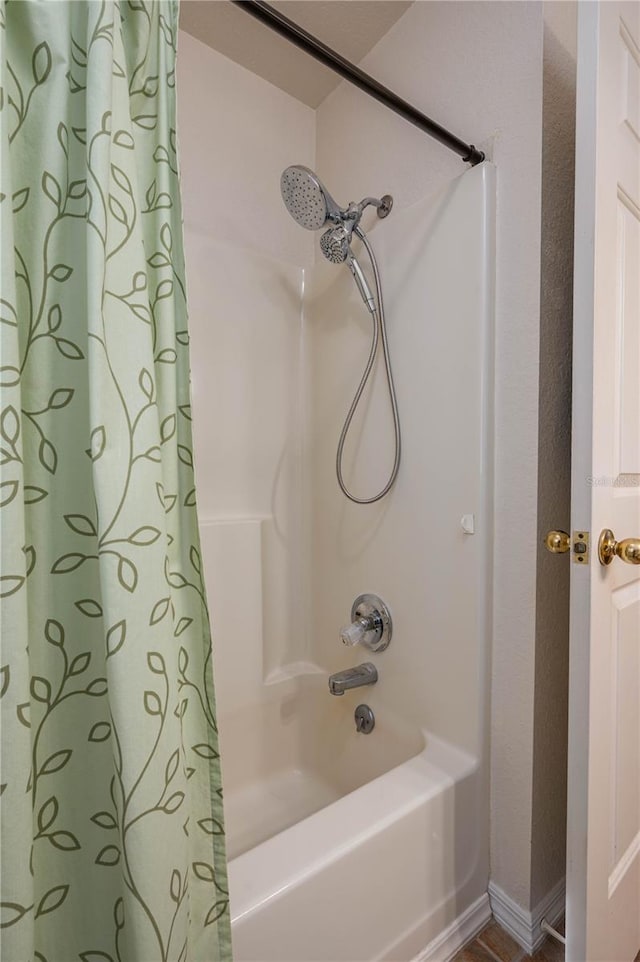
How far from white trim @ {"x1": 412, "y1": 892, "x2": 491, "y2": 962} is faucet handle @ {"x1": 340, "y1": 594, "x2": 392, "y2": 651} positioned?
60cm

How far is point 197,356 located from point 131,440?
0.93 meters

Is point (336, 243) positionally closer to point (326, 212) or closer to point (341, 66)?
point (326, 212)

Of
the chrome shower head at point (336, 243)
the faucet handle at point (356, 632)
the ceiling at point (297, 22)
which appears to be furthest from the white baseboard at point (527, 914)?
the ceiling at point (297, 22)

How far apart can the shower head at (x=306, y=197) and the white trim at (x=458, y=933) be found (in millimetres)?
1670

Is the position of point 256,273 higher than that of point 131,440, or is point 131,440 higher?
point 256,273

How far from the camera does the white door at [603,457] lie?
814mm

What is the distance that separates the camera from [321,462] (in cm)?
166

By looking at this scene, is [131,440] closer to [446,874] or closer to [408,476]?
[408,476]

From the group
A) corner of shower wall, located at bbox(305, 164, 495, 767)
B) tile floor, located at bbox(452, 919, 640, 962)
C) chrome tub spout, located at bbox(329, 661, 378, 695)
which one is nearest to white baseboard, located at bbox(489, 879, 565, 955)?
tile floor, located at bbox(452, 919, 640, 962)

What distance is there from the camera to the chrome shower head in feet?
4.28

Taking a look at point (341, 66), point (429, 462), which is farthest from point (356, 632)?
point (341, 66)

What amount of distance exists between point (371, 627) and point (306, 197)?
1132mm

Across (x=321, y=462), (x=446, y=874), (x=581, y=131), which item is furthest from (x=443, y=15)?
(x=446, y=874)

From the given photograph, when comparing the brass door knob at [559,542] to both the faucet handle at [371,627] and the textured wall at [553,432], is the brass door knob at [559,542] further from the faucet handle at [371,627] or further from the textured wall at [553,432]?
the faucet handle at [371,627]
